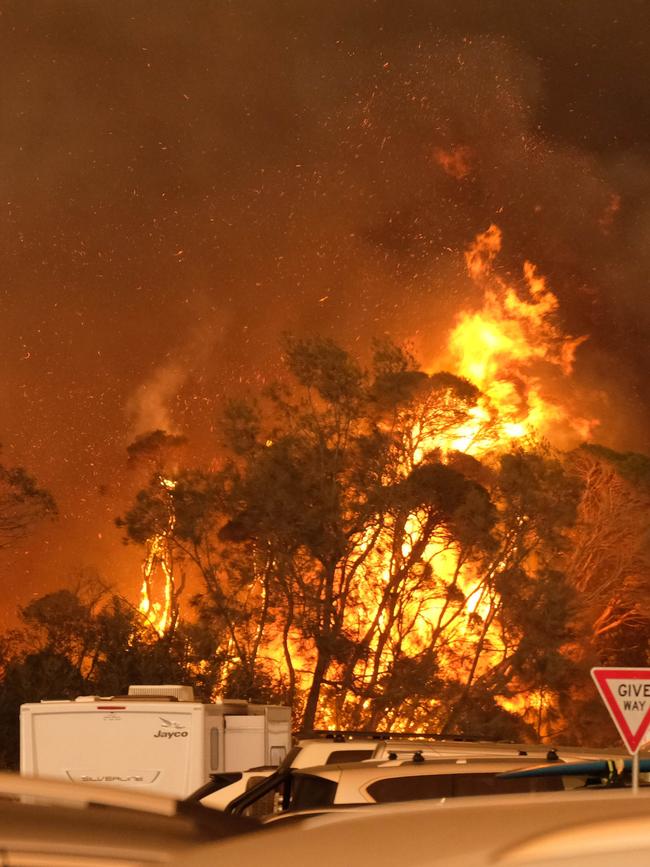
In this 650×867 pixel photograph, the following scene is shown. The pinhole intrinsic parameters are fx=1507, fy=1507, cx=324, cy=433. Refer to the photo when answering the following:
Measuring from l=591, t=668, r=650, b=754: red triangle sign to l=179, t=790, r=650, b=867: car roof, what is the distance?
29.4 ft

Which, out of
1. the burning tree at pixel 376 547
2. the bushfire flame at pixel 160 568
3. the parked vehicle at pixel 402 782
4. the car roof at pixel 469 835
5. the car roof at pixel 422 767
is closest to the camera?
the car roof at pixel 469 835

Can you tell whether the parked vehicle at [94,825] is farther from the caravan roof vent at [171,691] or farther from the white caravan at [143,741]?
the caravan roof vent at [171,691]

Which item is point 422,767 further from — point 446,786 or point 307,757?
point 307,757

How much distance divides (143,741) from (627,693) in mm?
7368

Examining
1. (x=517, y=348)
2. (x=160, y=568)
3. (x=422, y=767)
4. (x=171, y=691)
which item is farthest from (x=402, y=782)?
(x=517, y=348)

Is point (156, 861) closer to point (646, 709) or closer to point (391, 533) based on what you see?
point (646, 709)

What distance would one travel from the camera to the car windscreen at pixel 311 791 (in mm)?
8094

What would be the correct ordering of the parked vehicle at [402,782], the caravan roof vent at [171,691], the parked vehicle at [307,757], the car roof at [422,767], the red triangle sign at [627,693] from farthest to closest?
the caravan roof vent at [171,691]
the parked vehicle at [307,757]
the red triangle sign at [627,693]
the car roof at [422,767]
the parked vehicle at [402,782]

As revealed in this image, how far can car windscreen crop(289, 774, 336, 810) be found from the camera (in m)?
8.09

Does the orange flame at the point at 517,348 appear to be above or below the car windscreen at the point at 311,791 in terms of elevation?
above

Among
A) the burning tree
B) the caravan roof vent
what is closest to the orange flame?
the burning tree

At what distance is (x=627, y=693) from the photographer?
11.0m

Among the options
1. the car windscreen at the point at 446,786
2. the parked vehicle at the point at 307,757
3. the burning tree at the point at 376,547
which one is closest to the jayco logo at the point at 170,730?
the parked vehicle at the point at 307,757

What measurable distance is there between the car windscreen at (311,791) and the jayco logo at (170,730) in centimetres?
820
